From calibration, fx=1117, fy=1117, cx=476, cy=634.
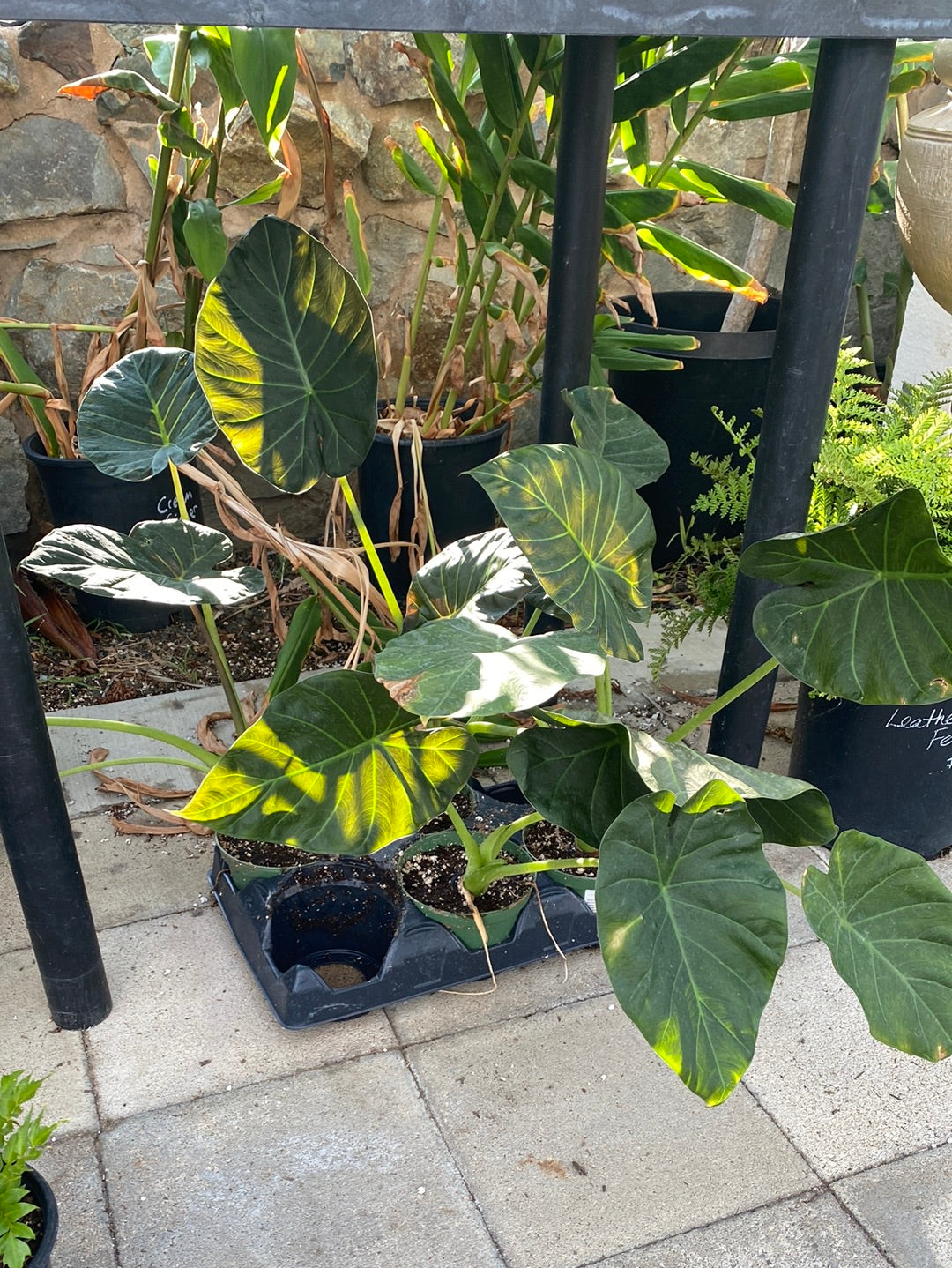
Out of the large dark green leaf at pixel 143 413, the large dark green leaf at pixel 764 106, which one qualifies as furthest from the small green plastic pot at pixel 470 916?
the large dark green leaf at pixel 764 106

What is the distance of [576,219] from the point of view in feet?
5.41

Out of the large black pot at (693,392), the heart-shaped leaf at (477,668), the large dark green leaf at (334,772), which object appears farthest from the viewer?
the large black pot at (693,392)

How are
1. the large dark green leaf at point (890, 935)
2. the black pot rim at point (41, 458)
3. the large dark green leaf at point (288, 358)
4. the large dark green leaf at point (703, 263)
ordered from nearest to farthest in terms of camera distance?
1. the large dark green leaf at point (890, 935)
2. the large dark green leaf at point (288, 358)
3. the large dark green leaf at point (703, 263)
4. the black pot rim at point (41, 458)

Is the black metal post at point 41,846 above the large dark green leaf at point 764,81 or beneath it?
beneath

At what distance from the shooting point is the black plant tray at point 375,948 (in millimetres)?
1409

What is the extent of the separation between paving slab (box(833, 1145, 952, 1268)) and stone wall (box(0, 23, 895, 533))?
189cm

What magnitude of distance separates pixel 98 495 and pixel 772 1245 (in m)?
1.75

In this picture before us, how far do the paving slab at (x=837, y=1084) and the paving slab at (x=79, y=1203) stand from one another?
77cm

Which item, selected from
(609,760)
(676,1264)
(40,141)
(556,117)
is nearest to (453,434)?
(556,117)

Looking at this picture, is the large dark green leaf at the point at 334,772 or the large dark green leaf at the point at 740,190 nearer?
the large dark green leaf at the point at 334,772

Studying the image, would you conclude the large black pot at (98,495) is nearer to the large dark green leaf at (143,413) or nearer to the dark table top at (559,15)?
the large dark green leaf at (143,413)

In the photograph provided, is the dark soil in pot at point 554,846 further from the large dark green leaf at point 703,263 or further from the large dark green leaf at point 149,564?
the large dark green leaf at point 703,263

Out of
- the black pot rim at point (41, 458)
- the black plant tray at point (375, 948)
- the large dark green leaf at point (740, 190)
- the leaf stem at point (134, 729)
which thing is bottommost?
the black plant tray at point (375, 948)

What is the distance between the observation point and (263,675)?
2279 mm
